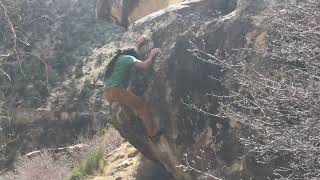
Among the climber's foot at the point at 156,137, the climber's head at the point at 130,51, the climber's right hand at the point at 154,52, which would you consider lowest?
the climber's foot at the point at 156,137

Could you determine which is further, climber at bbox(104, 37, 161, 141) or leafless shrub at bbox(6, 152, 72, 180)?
leafless shrub at bbox(6, 152, 72, 180)

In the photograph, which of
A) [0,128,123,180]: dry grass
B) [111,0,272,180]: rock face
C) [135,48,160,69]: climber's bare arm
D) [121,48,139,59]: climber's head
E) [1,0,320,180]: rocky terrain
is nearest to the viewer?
[1,0,320,180]: rocky terrain

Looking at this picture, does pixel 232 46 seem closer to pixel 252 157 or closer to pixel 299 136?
pixel 252 157

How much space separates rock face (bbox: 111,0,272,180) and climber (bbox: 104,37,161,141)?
0.41ft

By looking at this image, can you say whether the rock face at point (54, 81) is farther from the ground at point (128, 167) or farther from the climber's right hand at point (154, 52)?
the climber's right hand at point (154, 52)

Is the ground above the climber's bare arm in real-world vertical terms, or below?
below

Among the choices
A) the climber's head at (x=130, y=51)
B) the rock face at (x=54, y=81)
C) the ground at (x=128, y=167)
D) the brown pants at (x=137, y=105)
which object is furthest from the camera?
the rock face at (x=54, y=81)

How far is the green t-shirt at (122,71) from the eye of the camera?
882cm

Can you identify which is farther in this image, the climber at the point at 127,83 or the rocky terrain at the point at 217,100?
the climber at the point at 127,83

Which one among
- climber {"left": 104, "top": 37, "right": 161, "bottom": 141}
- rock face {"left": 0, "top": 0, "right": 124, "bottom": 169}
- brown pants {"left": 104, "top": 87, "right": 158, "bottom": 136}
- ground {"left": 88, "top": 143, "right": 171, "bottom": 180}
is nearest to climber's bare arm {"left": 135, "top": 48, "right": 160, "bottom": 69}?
climber {"left": 104, "top": 37, "right": 161, "bottom": 141}

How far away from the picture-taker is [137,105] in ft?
29.2

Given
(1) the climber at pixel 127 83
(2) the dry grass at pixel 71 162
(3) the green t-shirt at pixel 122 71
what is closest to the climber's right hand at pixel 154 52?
(1) the climber at pixel 127 83

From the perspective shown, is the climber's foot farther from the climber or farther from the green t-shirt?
the green t-shirt

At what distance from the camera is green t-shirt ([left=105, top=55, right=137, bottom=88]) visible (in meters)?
8.82
